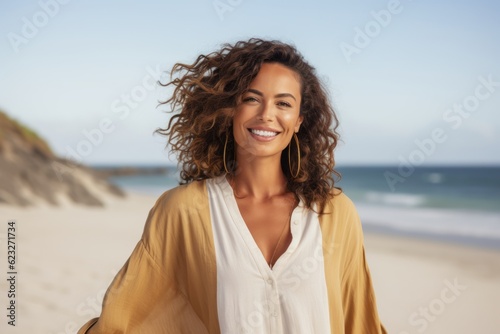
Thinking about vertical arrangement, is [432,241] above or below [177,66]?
above

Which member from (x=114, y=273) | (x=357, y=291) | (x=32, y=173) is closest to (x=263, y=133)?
(x=357, y=291)

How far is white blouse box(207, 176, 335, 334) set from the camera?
215 cm

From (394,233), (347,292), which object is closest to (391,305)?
(347,292)

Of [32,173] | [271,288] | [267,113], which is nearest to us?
[271,288]

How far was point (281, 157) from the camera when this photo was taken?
2.53m

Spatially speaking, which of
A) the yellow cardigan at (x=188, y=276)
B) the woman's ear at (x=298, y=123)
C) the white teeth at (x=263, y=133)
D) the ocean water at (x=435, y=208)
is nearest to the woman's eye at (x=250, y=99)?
the white teeth at (x=263, y=133)

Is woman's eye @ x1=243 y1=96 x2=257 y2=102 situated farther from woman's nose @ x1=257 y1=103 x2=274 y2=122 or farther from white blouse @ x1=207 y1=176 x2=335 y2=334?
white blouse @ x1=207 y1=176 x2=335 y2=334

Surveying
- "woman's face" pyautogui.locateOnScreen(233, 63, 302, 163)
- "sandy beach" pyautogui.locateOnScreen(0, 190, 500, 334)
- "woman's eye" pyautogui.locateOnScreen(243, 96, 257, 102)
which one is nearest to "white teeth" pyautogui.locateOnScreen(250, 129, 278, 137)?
"woman's face" pyautogui.locateOnScreen(233, 63, 302, 163)

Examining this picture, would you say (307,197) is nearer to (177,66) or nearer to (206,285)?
(206,285)

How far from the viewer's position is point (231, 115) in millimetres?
2338

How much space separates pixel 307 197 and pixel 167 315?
0.68 meters

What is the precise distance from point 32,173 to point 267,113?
332 inches

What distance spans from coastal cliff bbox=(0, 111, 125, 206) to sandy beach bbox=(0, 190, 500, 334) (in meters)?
0.34

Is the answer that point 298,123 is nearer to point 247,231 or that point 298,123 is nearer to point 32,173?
point 247,231
